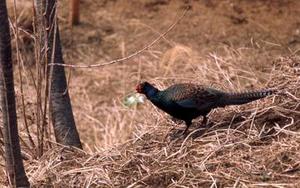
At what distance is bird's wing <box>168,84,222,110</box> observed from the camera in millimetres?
Answer: 3943

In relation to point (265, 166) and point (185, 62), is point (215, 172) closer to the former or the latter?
point (265, 166)

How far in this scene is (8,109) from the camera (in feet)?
10.4

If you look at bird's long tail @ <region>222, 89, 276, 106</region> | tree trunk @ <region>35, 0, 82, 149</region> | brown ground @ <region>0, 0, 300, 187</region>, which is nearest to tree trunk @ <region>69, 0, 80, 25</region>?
brown ground @ <region>0, 0, 300, 187</region>

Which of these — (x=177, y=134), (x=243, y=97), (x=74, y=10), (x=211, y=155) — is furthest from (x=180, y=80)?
(x=74, y=10)

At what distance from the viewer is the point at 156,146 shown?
3.93 metres

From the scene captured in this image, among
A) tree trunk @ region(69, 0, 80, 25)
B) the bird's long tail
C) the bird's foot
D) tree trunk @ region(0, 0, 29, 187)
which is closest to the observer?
tree trunk @ region(0, 0, 29, 187)

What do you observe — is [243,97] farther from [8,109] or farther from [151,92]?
[8,109]

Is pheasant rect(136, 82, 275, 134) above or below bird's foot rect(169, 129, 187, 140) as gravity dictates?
above

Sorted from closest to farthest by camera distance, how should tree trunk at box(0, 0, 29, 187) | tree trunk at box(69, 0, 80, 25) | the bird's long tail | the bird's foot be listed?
tree trunk at box(0, 0, 29, 187), the bird's long tail, the bird's foot, tree trunk at box(69, 0, 80, 25)

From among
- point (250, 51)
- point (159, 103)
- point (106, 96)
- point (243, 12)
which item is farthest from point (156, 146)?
point (243, 12)

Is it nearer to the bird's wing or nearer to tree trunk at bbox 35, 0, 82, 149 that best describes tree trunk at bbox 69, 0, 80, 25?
tree trunk at bbox 35, 0, 82, 149

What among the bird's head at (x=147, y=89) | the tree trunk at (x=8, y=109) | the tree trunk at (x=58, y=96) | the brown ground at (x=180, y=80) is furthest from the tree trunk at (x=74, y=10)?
the tree trunk at (x=8, y=109)

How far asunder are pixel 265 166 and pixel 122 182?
2.38 feet

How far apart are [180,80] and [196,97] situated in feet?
4.21
